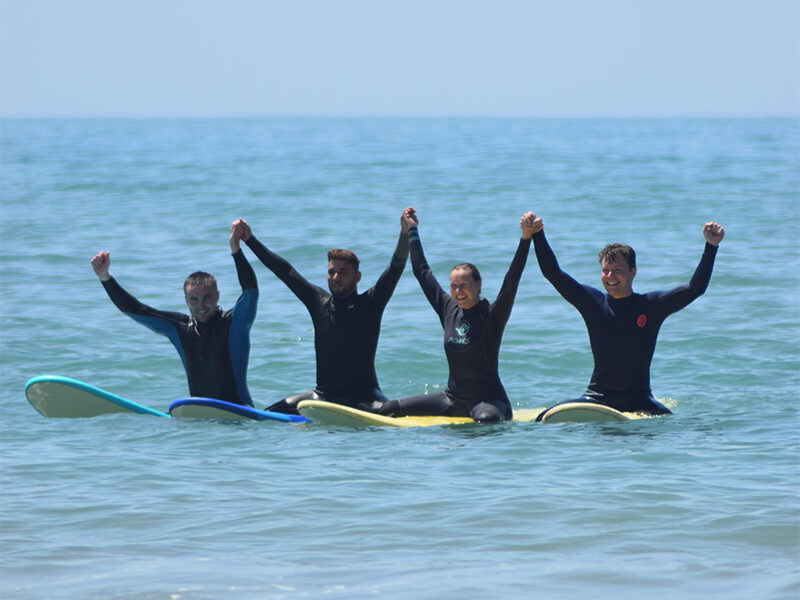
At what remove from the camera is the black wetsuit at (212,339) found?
27.3 feet

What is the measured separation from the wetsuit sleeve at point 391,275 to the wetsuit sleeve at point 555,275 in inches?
39.2

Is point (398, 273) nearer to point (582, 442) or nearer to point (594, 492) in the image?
point (582, 442)

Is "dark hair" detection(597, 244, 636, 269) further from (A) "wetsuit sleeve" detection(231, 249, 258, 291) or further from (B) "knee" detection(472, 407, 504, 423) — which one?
(A) "wetsuit sleeve" detection(231, 249, 258, 291)

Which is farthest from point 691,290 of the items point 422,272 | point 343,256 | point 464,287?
point 343,256

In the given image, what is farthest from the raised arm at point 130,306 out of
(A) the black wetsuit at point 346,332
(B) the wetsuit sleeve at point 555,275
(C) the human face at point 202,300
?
(B) the wetsuit sleeve at point 555,275

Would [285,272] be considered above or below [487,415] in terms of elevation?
above

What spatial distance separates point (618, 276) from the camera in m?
7.79

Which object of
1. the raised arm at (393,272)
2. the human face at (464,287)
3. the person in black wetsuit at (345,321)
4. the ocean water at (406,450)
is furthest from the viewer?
the person in black wetsuit at (345,321)

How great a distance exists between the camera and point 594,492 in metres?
6.61

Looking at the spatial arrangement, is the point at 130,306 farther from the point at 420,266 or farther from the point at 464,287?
the point at 464,287

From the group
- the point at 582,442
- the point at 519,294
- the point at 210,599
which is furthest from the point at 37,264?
the point at 210,599

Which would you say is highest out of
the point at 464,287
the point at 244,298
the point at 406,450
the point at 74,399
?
the point at 464,287

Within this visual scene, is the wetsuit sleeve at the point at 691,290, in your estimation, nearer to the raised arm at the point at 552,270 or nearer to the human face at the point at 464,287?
the raised arm at the point at 552,270

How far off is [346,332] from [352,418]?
698mm
